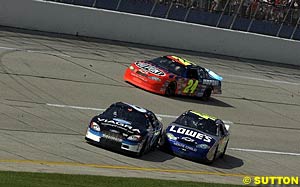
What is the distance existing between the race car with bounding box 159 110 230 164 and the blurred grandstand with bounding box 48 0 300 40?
15535mm

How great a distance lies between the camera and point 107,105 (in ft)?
82.8

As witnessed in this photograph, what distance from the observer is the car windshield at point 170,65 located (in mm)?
28797

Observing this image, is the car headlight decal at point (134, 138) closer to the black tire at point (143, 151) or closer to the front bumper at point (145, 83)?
the black tire at point (143, 151)

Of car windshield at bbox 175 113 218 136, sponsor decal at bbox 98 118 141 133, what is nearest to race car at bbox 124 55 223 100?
car windshield at bbox 175 113 218 136

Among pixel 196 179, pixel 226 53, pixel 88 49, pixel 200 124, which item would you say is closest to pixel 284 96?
pixel 226 53

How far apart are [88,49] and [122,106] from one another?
41.2ft

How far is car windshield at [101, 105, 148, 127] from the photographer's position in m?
20.5

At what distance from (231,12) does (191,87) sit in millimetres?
12557

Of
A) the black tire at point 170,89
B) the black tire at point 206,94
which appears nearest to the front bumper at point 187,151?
the black tire at point 170,89

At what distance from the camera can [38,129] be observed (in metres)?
20.6

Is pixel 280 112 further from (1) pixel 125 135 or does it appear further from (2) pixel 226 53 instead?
(1) pixel 125 135

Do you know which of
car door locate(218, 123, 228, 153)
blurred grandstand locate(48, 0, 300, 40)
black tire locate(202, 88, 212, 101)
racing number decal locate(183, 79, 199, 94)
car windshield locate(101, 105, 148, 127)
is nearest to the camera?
car windshield locate(101, 105, 148, 127)

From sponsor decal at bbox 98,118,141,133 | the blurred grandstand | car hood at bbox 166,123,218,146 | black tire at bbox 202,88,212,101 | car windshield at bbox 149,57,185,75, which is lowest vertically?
black tire at bbox 202,88,212,101

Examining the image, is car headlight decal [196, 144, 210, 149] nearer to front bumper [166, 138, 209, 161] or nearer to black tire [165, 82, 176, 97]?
front bumper [166, 138, 209, 161]
